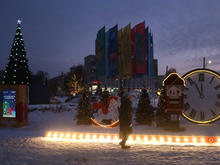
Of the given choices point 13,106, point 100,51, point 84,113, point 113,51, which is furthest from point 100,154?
point 100,51

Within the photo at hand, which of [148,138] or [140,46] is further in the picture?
[140,46]

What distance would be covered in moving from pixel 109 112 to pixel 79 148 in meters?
4.85

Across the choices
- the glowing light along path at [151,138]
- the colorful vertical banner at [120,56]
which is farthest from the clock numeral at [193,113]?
the colorful vertical banner at [120,56]

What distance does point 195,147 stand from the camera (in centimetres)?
695

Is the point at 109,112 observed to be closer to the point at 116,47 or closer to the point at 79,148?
the point at 79,148

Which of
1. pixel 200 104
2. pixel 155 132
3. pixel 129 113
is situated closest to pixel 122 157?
pixel 129 113

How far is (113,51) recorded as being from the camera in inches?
863

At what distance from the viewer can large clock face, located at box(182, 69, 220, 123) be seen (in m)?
11.3

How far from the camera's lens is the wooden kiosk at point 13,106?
41.0 feet

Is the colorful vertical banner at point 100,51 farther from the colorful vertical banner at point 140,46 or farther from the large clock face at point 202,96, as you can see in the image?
the large clock face at point 202,96

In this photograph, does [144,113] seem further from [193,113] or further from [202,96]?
[202,96]

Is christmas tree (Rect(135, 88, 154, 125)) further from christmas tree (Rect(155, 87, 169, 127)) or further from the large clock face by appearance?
the large clock face

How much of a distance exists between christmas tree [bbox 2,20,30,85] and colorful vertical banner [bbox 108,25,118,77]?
12081mm

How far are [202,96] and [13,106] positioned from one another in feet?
34.9
